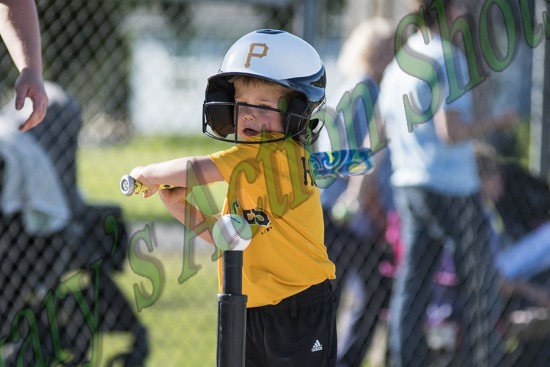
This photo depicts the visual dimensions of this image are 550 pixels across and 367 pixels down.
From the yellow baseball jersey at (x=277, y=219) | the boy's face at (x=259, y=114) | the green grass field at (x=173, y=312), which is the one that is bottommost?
the green grass field at (x=173, y=312)

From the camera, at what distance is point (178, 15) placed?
6844mm

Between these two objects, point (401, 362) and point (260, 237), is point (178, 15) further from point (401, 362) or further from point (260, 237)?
point (260, 237)

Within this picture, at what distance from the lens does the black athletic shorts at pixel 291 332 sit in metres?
2.63

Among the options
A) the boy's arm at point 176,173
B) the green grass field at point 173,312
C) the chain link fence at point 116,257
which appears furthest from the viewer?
the green grass field at point 173,312

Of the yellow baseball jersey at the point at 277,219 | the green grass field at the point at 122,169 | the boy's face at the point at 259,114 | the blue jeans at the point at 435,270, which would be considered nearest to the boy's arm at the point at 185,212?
the yellow baseball jersey at the point at 277,219

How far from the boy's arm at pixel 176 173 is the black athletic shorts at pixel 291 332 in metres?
0.44

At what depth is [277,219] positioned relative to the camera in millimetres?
2582

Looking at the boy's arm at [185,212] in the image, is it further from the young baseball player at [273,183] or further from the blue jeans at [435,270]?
the blue jeans at [435,270]

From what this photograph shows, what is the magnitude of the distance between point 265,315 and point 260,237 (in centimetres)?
23

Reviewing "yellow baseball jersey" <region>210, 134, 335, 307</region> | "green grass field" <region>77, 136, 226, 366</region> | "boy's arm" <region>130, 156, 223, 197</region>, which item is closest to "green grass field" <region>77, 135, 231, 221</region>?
"green grass field" <region>77, 136, 226, 366</region>

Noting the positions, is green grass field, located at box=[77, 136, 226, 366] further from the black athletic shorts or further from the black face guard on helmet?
the black athletic shorts

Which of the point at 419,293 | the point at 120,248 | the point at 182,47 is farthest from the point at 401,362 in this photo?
the point at 182,47

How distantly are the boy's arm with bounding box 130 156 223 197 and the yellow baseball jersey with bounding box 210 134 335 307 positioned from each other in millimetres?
97

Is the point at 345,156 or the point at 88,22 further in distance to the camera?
the point at 88,22
